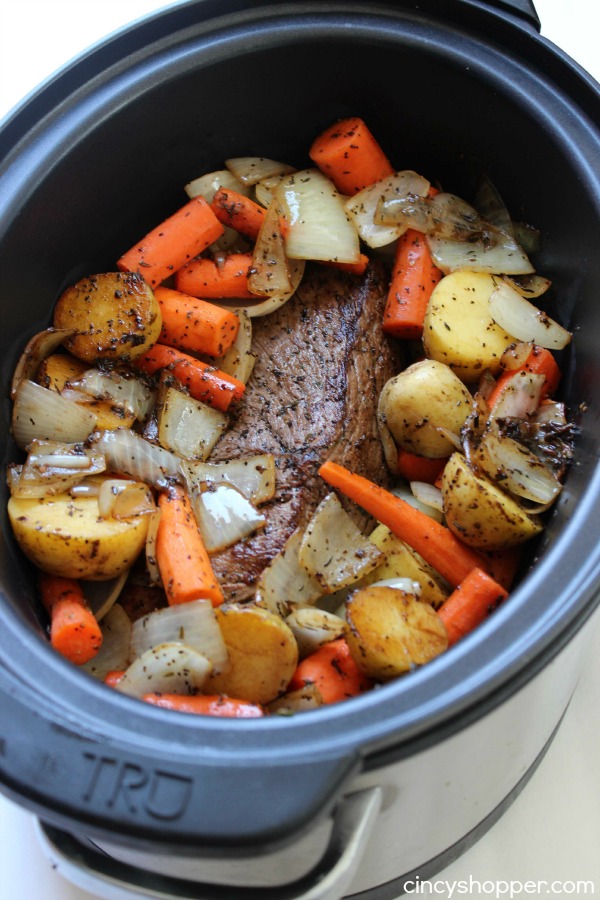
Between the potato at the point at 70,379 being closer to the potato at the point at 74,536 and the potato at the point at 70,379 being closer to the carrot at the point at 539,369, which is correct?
the potato at the point at 74,536

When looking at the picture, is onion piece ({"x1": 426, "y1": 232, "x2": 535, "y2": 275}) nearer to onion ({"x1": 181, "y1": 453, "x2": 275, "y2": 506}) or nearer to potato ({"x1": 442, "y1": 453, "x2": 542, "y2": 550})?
potato ({"x1": 442, "y1": 453, "x2": 542, "y2": 550})

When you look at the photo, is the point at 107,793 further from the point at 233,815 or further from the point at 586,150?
the point at 586,150

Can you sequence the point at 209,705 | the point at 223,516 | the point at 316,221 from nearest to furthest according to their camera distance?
the point at 209,705
the point at 223,516
the point at 316,221

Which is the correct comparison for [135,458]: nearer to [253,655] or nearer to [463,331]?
[253,655]

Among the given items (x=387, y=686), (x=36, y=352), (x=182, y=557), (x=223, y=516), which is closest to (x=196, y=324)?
(x=36, y=352)

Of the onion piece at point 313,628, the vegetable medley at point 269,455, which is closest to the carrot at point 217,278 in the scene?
the vegetable medley at point 269,455
